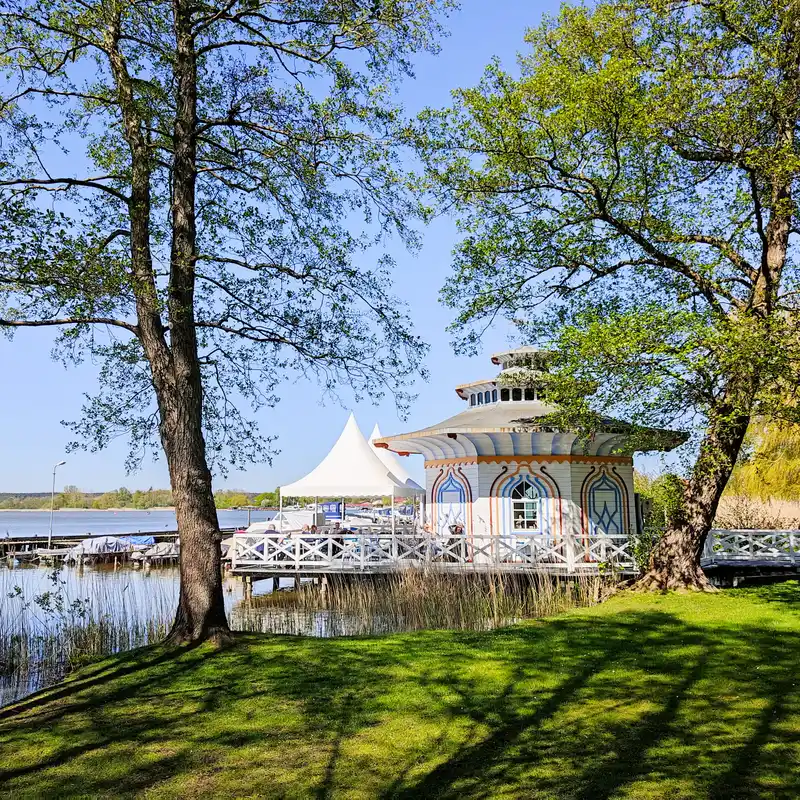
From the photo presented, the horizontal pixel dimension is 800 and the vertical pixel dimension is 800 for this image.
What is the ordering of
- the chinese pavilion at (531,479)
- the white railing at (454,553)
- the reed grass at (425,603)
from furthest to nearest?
the chinese pavilion at (531,479)
the white railing at (454,553)
the reed grass at (425,603)

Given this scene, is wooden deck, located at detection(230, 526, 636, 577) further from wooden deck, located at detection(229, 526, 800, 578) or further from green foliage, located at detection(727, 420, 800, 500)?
green foliage, located at detection(727, 420, 800, 500)

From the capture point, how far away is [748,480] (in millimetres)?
25781

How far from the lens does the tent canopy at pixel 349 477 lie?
76.8 feet

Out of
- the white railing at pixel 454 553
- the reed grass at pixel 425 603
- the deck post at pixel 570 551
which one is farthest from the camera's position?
the white railing at pixel 454 553

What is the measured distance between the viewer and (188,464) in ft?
34.5

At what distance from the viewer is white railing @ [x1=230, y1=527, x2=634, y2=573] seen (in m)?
17.9

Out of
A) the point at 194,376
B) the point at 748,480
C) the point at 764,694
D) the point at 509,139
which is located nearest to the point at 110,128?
the point at 194,376

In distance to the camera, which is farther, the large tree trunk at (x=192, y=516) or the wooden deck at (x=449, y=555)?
the wooden deck at (x=449, y=555)

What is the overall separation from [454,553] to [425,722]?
12130 mm

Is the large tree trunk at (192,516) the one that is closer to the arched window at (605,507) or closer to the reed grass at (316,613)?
the reed grass at (316,613)

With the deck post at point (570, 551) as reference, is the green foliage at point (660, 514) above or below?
above

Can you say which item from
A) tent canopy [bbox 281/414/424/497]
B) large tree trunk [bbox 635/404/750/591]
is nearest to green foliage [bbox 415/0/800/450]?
large tree trunk [bbox 635/404/750/591]

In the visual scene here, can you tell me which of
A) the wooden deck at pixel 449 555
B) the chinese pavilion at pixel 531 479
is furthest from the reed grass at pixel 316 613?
the chinese pavilion at pixel 531 479

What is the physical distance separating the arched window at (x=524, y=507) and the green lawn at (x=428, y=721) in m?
9.41
